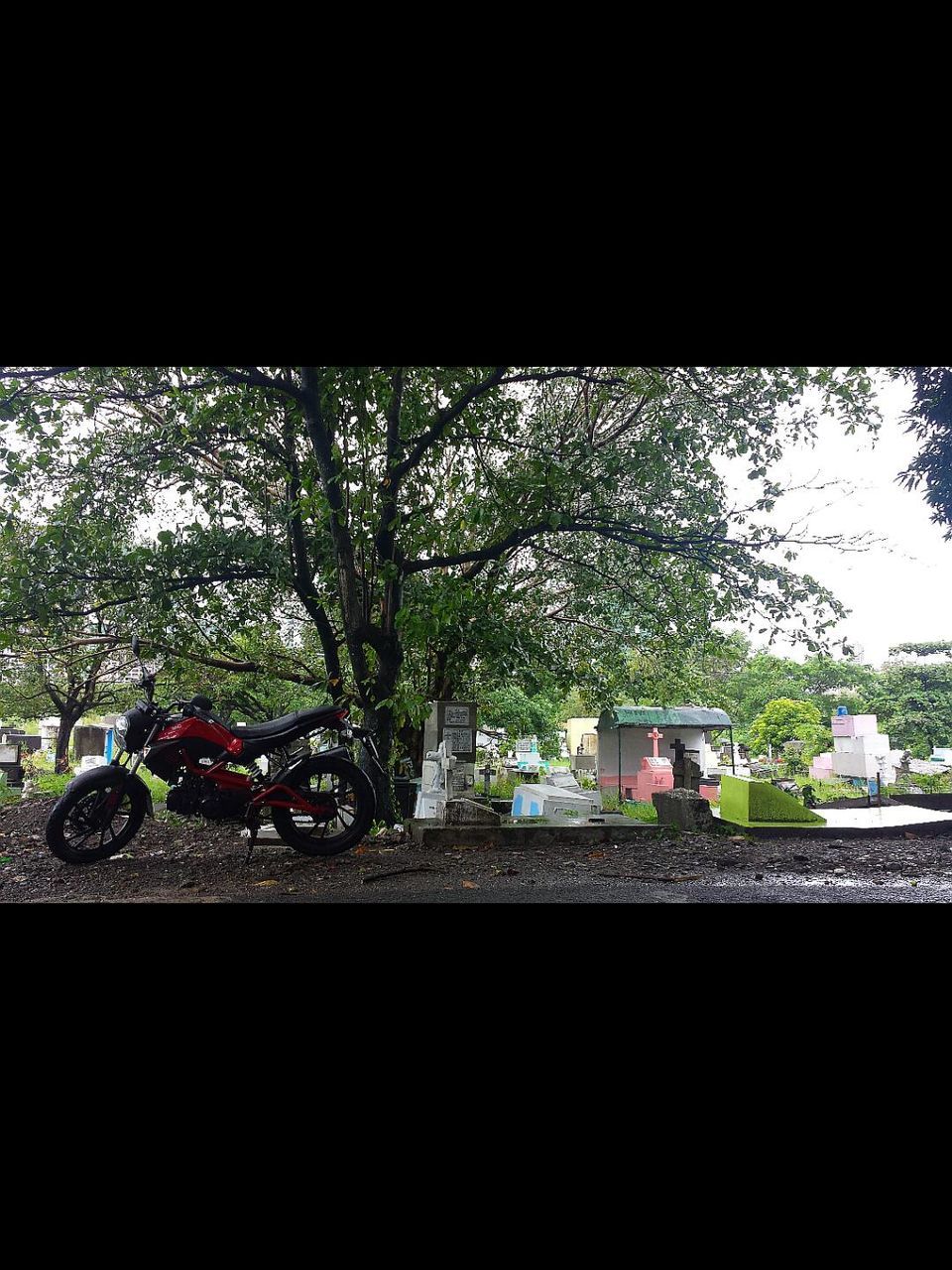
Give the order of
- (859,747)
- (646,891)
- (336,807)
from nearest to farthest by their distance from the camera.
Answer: (646,891)
(336,807)
(859,747)

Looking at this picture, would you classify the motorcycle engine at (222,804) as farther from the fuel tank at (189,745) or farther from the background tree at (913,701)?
the background tree at (913,701)

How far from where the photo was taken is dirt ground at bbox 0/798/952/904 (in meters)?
3.49

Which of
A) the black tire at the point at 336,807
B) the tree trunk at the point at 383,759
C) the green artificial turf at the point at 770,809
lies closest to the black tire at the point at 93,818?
the black tire at the point at 336,807

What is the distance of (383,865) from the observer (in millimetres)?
3947

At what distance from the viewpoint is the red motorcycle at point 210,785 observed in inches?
142

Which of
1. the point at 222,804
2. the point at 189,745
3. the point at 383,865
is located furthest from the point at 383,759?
the point at 189,745

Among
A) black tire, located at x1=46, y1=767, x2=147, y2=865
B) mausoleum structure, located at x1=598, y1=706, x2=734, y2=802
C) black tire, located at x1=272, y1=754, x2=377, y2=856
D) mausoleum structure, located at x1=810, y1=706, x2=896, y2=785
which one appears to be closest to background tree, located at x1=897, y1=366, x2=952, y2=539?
mausoleum structure, located at x1=810, y1=706, x2=896, y2=785

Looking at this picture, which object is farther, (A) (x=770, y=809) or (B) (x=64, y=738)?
(B) (x=64, y=738)

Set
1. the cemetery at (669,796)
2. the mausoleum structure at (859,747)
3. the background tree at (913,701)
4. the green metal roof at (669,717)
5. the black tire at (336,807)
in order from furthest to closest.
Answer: the green metal roof at (669,717), the background tree at (913,701), the mausoleum structure at (859,747), the cemetery at (669,796), the black tire at (336,807)

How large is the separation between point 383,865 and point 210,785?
3.29 feet

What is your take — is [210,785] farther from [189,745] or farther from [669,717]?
[669,717]

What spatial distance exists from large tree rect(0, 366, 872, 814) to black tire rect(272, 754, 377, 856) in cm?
81

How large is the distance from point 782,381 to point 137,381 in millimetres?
4158
